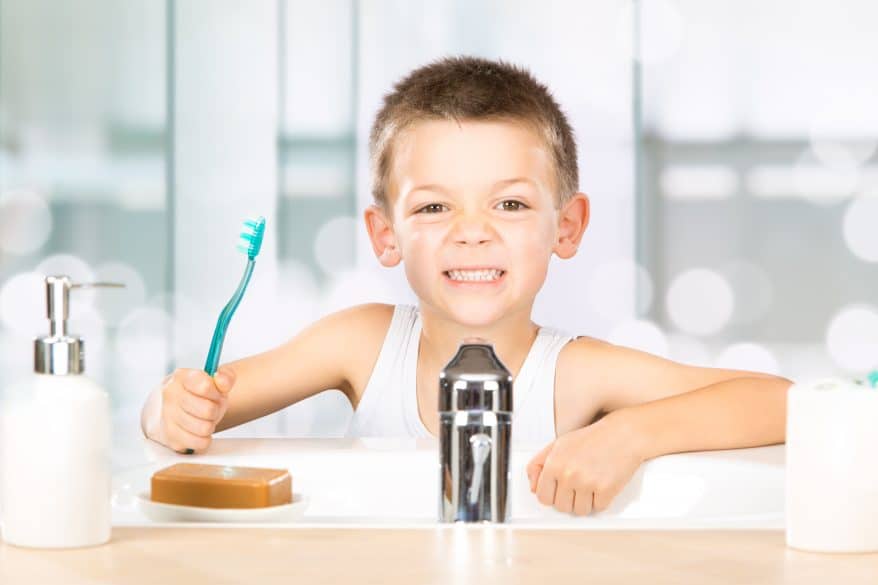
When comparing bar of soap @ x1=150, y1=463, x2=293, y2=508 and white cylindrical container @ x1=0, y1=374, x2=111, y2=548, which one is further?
bar of soap @ x1=150, y1=463, x2=293, y2=508

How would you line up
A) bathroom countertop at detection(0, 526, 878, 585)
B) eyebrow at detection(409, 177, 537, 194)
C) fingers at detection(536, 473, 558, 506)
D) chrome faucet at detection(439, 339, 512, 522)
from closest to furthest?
bathroom countertop at detection(0, 526, 878, 585) → chrome faucet at detection(439, 339, 512, 522) → fingers at detection(536, 473, 558, 506) → eyebrow at detection(409, 177, 537, 194)

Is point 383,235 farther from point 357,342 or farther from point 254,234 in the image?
point 254,234

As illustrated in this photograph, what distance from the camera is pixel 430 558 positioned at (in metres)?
0.54

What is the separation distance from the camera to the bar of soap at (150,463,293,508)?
0.68 metres

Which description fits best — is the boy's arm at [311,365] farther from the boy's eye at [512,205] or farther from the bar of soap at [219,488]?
the bar of soap at [219,488]

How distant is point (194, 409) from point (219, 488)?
313mm

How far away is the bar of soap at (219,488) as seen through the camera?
68 centimetres

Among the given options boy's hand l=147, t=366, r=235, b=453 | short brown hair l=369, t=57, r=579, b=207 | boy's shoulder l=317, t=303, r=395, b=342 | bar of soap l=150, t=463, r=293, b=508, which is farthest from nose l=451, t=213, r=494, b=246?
bar of soap l=150, t=463, r=293, b=508

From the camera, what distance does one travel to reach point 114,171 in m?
2.90

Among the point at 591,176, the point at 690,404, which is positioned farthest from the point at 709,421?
the point at 591,176

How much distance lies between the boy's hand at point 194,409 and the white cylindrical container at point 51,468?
1.36 feet

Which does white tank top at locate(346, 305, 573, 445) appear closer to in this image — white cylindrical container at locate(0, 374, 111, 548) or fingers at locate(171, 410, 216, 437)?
fingers at locate(171, 410, 216, 437)

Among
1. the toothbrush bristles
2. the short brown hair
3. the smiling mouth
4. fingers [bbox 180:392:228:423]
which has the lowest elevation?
fingers [bbox 180:392:228:423]

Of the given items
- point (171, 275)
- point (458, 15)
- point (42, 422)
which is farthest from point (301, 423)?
point (42, 422)
